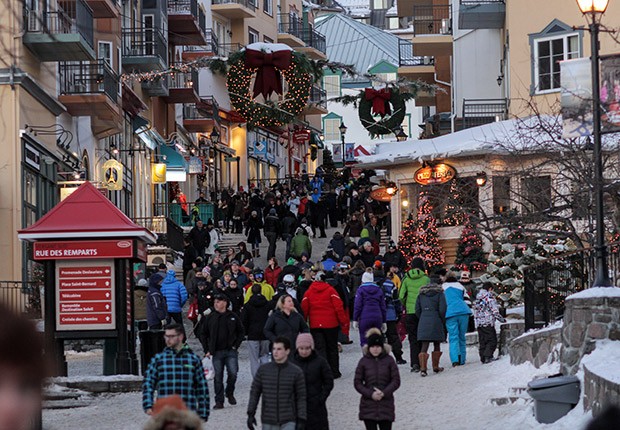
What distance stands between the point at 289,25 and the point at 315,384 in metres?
71.0

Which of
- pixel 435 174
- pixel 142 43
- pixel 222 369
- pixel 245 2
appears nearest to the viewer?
pixel 222 369

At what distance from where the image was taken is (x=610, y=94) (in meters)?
15.7

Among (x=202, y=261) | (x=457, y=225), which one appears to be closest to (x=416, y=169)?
(x=457, y=225)

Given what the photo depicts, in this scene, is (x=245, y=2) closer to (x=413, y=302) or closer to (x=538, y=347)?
(x=413, y=302)

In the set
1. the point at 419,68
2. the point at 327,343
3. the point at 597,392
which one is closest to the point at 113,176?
the point at 327,343

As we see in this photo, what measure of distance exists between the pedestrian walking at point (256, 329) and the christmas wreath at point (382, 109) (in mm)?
20835

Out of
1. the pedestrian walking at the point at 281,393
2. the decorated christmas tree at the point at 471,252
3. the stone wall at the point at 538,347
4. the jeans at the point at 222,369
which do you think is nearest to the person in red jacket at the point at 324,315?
the jeans at the point at 222,369

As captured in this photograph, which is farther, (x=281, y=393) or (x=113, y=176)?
(x=113, y=176)

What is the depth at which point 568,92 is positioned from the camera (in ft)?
53.4

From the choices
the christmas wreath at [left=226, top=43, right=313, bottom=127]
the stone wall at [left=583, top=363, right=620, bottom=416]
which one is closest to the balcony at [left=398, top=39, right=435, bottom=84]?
the christmas wreath at [left=226, top=43, right=313, bottom=127]

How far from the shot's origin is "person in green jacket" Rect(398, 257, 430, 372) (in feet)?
74.8

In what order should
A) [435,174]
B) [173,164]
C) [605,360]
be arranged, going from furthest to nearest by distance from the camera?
[173,164]
[435,174]
[605,360]

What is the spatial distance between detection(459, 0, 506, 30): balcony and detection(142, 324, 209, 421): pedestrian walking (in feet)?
107

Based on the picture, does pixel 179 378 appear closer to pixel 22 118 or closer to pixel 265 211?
pixel 22 118
